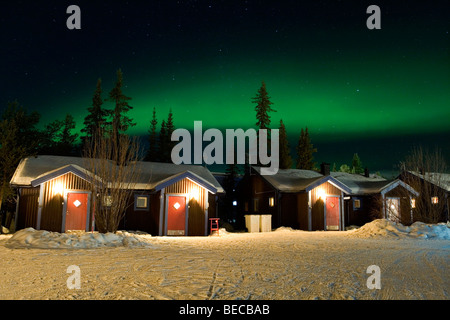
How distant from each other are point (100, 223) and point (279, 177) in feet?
53.7

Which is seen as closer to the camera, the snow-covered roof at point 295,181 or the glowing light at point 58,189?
the glowing light at point 58,189

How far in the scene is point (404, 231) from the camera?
1720 centimetres

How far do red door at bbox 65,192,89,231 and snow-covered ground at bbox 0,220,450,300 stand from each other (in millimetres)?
5146

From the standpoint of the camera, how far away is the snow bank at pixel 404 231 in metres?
16.6

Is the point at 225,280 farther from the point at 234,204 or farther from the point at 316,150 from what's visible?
the point at 316,150

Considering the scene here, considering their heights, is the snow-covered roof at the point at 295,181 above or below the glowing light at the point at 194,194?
above

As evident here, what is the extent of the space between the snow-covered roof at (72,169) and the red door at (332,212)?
8.52 m

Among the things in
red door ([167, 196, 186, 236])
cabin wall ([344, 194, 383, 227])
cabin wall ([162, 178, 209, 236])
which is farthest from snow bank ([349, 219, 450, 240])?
red door ([167, 196, 186, 236])

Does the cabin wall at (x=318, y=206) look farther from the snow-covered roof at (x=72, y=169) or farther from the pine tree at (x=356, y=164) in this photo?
the pine tree at (x=356, y=164)

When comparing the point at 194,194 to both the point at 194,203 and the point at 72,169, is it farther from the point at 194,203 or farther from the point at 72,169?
the point at 72,169

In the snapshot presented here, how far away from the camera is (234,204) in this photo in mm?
35406

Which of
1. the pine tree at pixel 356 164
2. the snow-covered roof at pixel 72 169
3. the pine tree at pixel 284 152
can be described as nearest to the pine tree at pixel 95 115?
the snow-covered roof at pixel 72 169
